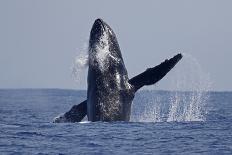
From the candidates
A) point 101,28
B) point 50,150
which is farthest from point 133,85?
point 50,150

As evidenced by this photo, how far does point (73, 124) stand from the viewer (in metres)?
24.6

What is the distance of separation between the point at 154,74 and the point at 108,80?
164 cm

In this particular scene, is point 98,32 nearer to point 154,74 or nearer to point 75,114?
point 154,74

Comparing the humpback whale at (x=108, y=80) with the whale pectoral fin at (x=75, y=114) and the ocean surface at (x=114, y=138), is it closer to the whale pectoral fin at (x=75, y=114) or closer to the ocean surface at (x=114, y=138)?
the whale pectoral fin at (x=75, y=114)

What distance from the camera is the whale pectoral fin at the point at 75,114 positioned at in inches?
981

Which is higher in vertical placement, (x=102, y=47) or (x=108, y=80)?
(x=102, y=47)

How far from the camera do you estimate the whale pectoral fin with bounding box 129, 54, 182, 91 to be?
24.4 m

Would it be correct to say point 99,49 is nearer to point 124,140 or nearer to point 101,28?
point 101,28

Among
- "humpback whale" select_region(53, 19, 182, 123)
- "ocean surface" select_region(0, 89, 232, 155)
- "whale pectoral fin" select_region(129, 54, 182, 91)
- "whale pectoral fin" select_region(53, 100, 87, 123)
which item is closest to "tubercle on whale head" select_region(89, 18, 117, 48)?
"humpback whale" select_region(53, 19, 182, 123)

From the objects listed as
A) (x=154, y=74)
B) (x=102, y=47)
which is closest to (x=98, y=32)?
(x=102, y=47)

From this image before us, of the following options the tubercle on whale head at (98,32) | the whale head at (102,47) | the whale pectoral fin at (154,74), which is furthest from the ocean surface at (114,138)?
the tubercle on whale head at (98,32)

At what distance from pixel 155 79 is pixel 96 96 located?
2.18 meters

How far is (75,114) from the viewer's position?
25125mm

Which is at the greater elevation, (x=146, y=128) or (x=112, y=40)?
(x=112, y=40)
